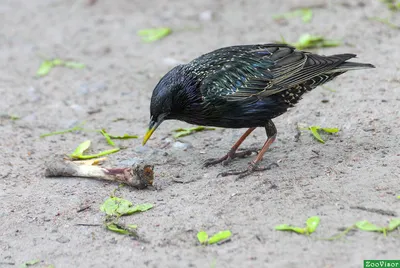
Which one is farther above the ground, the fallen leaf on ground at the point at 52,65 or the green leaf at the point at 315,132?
the green leaf at the point at 315,132

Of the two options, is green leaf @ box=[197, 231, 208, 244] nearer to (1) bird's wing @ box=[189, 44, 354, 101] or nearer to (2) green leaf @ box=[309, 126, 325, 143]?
(1) bird's wing @ box=[189, 44, 354, 101]

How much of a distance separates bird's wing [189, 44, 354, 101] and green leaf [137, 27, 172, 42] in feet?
9.70

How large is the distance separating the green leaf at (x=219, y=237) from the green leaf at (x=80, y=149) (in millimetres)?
2127

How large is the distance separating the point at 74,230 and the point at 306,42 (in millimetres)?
4150

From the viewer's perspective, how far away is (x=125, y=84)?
787 cm

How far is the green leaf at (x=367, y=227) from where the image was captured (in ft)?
14.4

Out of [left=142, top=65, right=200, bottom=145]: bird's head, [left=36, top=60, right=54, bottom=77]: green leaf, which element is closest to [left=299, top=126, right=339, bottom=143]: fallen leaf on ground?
[left=142, top=65, right=200, bottom=145]: bird's head

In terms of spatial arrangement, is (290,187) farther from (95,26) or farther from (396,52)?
(95,26)

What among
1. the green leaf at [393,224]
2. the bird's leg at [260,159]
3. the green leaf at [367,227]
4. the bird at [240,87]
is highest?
the bird at [240,87]

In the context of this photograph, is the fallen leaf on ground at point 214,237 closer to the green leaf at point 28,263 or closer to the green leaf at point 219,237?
the green leaf at point 219,237

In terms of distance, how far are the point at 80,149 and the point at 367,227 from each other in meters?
3.00

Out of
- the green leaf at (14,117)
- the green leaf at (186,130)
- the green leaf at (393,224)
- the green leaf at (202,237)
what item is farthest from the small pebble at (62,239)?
the green leaf at (14,117)

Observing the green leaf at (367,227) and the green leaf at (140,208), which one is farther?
the green leaf at (140,208)

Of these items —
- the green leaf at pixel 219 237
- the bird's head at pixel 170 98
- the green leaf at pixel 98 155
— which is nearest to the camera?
the green leaf at pixel 219 237
